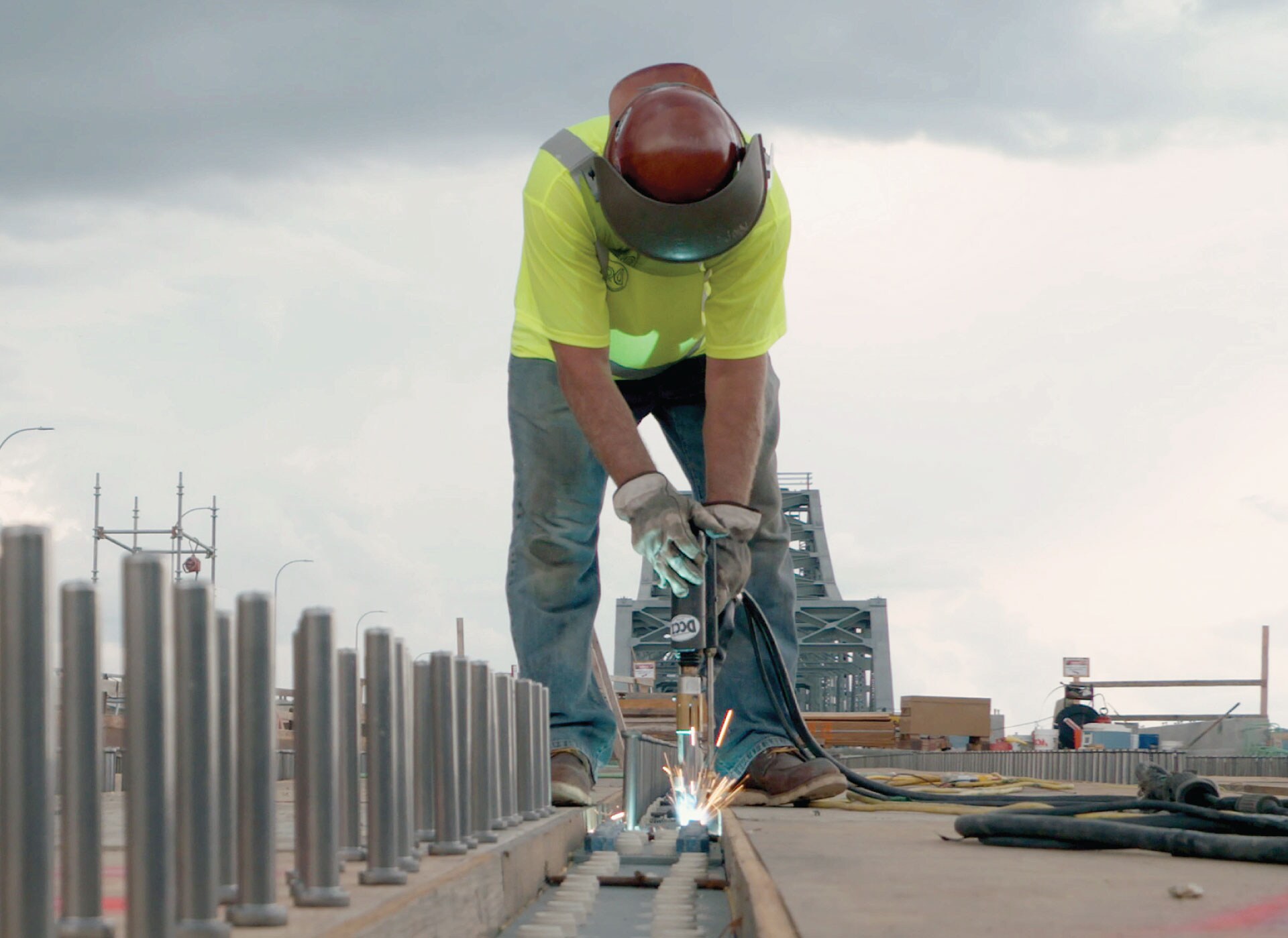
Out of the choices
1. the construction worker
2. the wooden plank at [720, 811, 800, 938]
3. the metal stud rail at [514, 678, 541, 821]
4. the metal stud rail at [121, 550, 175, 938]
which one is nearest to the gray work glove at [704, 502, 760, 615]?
the construction worker

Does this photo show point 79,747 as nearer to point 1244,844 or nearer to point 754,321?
point 1244,844

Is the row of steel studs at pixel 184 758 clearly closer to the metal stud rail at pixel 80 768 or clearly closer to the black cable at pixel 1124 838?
the metal stud rail at pixel 80 768

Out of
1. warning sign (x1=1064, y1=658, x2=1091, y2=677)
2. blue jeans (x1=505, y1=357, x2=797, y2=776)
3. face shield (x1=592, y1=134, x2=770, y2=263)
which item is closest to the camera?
face shield (x1=592, y1=134, x2=770, y2=263)

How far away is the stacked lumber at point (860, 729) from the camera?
30766mm

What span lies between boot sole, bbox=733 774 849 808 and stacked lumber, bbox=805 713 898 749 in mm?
25062

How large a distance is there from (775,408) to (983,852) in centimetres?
341

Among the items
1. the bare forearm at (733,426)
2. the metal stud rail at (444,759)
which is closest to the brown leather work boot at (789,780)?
the bare forearm at (733,426)

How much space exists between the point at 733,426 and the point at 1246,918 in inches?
144

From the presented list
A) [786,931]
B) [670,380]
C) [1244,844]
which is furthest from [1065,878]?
[670,380]

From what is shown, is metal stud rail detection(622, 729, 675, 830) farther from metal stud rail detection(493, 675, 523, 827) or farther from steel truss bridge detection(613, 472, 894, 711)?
steel truss bridge detection(613, 472, 894, 711)

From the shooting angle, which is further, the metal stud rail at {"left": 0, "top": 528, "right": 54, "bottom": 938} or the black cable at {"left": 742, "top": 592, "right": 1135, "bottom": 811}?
the black cable at {"left": 742, "top": 592, "right": 1135, "bottom": 811}

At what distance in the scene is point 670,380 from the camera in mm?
6320

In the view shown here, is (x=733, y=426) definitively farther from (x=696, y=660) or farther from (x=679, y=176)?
(x=679, y=176)

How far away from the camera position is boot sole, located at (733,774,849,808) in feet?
18.4
